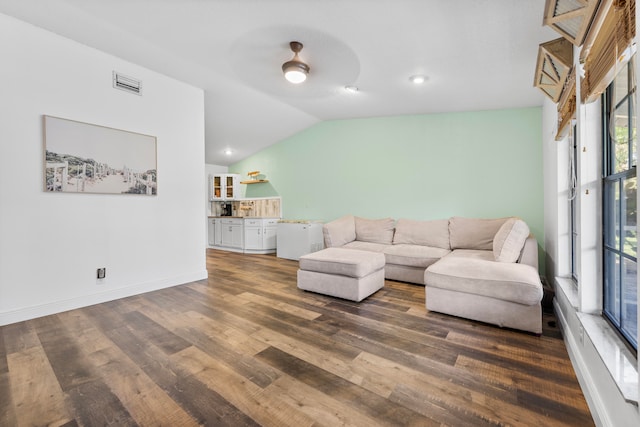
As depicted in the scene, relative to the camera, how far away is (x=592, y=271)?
166 centimetres

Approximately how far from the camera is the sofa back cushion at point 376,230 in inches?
175

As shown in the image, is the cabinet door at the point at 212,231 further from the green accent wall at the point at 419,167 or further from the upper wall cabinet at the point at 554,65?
the upper wall cabinet at the point at 554,65

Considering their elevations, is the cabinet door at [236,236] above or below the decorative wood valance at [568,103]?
below

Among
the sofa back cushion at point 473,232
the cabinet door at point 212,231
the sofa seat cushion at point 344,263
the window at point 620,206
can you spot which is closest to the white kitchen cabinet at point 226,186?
the cabinet door at point 212,231

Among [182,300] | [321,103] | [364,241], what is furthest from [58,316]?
[321,103]

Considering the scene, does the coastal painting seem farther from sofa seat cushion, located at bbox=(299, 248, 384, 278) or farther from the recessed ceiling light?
the recessed ceiling light

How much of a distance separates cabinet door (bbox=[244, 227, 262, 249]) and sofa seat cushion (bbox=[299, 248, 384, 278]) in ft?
9.29

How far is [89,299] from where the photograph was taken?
2.83 m

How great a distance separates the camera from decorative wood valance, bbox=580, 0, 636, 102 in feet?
3.22

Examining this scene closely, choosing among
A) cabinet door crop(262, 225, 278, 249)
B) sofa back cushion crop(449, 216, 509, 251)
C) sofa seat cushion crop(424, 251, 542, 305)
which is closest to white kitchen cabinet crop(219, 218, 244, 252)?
cabinet door crop(262, 225, 278, 249)

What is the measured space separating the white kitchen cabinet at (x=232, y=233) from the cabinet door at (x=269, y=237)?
534 millimetres

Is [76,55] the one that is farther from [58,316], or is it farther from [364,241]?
[364,241]

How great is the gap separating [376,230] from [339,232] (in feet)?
2.08

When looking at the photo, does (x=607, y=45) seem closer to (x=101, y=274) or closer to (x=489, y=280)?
(x=489, y=280)
